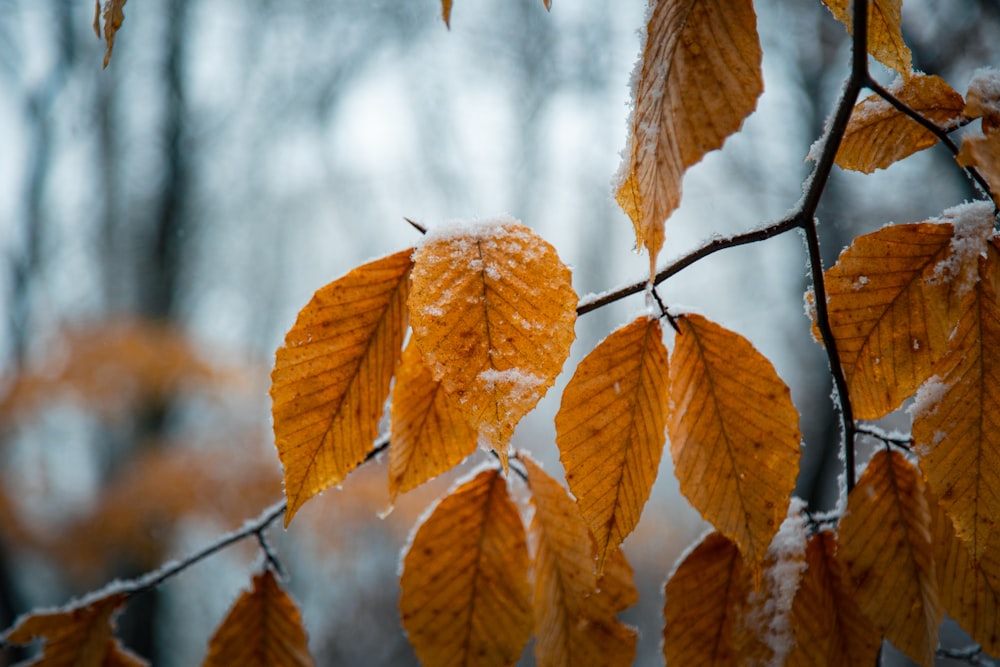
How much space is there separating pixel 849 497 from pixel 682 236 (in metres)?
4.34

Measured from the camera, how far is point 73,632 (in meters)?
0.53

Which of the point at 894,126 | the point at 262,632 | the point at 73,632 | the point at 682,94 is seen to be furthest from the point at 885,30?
the point at 73,632

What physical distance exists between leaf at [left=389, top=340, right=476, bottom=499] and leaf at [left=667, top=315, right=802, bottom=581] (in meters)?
0.14

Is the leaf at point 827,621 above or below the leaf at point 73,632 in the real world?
below

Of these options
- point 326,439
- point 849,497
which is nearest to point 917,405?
point 849,497

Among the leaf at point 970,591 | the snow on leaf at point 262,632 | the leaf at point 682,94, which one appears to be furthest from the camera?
the snow on leaf at point 262,632

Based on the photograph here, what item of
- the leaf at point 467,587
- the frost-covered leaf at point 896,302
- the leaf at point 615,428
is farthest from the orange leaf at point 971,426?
the leaf at point 467,587

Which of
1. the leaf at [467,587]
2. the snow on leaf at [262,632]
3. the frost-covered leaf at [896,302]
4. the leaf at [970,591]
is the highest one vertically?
the snow on leaf at [262,632]

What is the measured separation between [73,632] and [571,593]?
1.42 ft

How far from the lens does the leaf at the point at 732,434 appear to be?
0.33 metres

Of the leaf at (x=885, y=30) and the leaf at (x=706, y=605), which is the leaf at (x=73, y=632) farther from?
the leaf at (x=885, y=30)

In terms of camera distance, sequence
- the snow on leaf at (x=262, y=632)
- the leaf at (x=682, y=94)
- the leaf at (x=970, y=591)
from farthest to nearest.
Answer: the snow on leaf at (x=262, y=632), the leaf at (x=970, y=591), the leaf at (x=682, y=94)

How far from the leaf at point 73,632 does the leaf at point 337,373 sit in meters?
0.34

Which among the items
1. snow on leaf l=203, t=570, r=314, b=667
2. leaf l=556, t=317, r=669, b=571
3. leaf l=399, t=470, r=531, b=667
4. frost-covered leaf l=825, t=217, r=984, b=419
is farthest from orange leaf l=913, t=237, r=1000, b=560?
snow on leaf l=203, t=570, r=314, b=667
